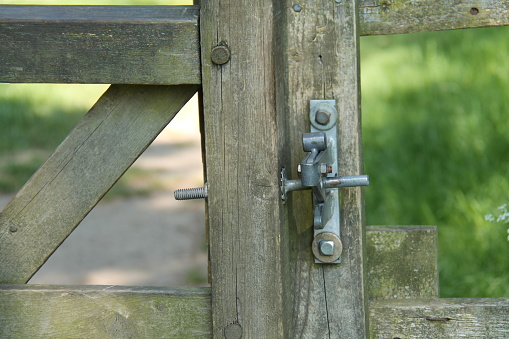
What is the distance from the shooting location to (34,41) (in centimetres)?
151

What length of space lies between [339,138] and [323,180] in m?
0.12

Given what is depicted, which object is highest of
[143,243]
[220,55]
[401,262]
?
[220,55]

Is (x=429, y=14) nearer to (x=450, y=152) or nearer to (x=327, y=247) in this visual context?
(x=327, y=247)

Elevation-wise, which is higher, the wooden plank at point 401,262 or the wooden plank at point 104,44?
the wooden plank at point 104,44

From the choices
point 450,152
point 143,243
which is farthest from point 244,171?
point 143,243

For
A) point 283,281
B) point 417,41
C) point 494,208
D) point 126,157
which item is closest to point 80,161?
point 126,157

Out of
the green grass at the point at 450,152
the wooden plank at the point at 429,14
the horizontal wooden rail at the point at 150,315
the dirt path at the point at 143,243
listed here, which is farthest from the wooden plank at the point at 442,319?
the dirt path at the point at 143,243

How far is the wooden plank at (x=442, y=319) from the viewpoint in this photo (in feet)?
5.36

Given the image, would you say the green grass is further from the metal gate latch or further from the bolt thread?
the bolt thread

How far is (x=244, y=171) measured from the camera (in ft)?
4.99

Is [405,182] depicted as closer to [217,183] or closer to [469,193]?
[469,193]

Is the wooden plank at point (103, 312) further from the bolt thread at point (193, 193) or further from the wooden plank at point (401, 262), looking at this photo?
the wooden plank at point (401, 262)

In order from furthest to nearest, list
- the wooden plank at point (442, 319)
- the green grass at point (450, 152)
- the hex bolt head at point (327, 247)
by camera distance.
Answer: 1. the green grass at point (450, 152)
2. the wooden plank at point (442, 319)
3. the hex bolt head at point (327, 247)

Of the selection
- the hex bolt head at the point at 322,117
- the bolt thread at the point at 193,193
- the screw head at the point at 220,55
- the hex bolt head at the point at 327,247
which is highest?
the screw head at the point at 220,55
